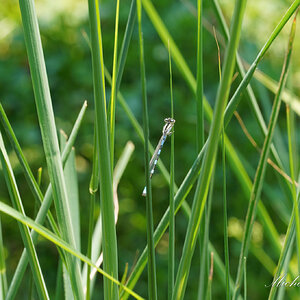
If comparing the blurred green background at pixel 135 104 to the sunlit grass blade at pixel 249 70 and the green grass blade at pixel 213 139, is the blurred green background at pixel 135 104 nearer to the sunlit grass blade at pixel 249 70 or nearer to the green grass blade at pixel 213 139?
the sunlit grass blade at pixel 249 70

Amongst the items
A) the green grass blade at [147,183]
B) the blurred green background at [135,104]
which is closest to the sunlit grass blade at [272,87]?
the green grass blade at [147,183]

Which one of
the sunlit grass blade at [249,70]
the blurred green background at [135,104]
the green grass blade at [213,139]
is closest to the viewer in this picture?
the green grass blade at [213,139]

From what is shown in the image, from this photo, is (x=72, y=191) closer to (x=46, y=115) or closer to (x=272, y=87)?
(x=46, y=115)

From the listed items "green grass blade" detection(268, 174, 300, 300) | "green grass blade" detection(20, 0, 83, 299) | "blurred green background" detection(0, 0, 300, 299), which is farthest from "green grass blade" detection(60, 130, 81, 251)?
Result: "blurred green background" detection(0, 0, 300, 299)

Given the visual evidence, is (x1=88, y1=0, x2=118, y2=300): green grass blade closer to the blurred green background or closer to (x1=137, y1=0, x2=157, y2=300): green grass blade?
(x1=137, y1=0, x2=157, y2=300): green grass blade

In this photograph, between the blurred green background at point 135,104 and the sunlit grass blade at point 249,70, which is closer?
the sunlit grass blade at point 249,70

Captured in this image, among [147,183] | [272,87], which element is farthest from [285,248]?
[272,87]

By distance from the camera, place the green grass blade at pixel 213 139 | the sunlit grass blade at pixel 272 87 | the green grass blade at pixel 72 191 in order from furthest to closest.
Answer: the sunlit grass blade at pixel 272 87 → the green grass blade at pixel 72 191 → the green grass blade at pixel 213 139
